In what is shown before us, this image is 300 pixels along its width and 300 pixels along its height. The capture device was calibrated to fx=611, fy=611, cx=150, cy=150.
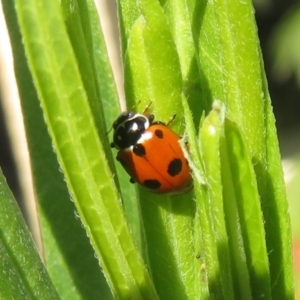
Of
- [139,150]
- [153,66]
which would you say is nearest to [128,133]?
[139,150]

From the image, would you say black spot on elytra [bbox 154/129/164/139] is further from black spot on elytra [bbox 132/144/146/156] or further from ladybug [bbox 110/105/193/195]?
black spot on elytra [bbox 132/144/146/156]

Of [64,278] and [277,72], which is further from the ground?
[64,278]

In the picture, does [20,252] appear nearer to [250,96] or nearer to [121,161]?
[250,96]

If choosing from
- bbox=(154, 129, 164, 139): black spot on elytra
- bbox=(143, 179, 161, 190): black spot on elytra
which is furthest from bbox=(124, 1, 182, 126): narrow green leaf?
bbox=(154, 129, 164, 139): black spot on elytra

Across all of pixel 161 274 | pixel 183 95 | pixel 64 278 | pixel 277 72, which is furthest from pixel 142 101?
pixel 277 72

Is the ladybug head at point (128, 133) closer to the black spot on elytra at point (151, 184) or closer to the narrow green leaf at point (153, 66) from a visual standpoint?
the black spot on elytra at point (151, 184)

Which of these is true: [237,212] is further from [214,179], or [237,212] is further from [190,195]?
[190,195]

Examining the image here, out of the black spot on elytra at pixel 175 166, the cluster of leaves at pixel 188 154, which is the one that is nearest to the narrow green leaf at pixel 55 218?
the cluster of leaves at pixel 188 154
